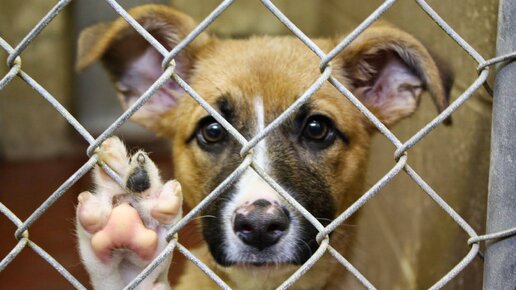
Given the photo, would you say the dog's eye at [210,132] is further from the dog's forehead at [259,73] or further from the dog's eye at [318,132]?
the dog's eye at [318,132]

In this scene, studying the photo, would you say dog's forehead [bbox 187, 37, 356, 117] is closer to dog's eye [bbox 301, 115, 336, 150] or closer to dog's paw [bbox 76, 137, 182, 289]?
dog's eye [bbox 301, 115, 336, 150]

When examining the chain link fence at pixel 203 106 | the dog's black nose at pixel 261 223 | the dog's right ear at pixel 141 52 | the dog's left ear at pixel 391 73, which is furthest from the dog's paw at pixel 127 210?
the dog's left ear at pixel 391 73

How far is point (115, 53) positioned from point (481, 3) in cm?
159

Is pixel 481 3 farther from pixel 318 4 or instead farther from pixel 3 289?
pixel 318 4

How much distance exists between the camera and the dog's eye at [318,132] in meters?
3.05

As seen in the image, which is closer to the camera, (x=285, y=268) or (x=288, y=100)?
(x=285, y=268)

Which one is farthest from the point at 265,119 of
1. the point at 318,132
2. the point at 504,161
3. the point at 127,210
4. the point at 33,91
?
the point at 33,91

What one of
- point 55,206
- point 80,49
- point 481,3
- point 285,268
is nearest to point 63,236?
point 55,206

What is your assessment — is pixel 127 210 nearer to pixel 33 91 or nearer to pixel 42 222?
pixel 42 222

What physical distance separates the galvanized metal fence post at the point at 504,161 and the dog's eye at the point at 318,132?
121cm

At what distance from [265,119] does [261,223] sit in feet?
2.15

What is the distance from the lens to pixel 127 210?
1959 mm

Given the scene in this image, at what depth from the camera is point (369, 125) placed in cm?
329

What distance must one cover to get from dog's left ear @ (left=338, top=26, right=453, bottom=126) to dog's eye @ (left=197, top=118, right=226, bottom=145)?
2.13 ft
